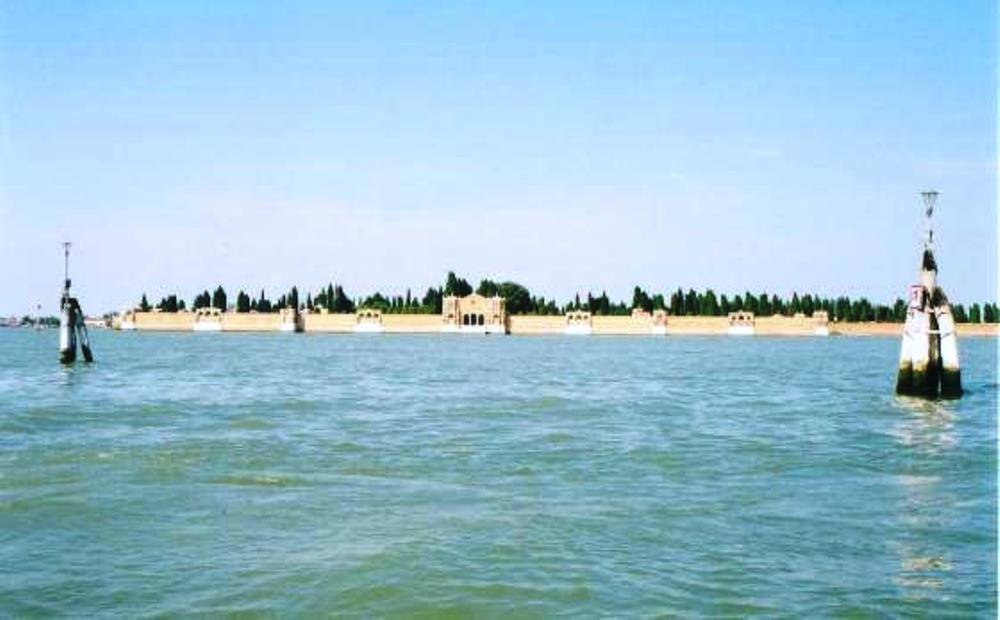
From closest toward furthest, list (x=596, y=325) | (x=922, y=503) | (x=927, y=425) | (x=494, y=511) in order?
(x=494, y=511) → (x=922, y=503) → (x=927, y=425) → (x=596, y=325)

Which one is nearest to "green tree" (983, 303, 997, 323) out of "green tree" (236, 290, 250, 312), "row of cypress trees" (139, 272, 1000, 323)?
"row of cypress trees" (139, 272, 1000, 323)

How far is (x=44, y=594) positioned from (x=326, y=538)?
76.5 inches

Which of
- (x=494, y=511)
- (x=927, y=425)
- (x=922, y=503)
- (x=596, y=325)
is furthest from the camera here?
(x=596, y=325)

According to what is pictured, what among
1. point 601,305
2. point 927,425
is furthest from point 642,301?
point 927,425

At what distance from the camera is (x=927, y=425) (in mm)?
16625

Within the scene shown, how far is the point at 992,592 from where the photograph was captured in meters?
6.59

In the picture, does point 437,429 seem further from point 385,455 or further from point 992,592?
point 992,592

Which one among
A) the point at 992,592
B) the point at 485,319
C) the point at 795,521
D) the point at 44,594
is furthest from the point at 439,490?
the point at 485,319

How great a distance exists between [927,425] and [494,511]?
32.6 feet

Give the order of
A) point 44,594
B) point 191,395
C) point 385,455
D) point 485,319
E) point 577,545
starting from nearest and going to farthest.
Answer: point 44,594
point 577,545
point 385,455
point 191,395
point 485,319

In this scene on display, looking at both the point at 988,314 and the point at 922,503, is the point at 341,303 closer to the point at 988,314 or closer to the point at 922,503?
the point at 988,314

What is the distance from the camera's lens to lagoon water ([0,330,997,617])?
6.48m

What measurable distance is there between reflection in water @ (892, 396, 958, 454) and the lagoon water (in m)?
0.09

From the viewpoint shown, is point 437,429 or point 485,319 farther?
point 485,319
